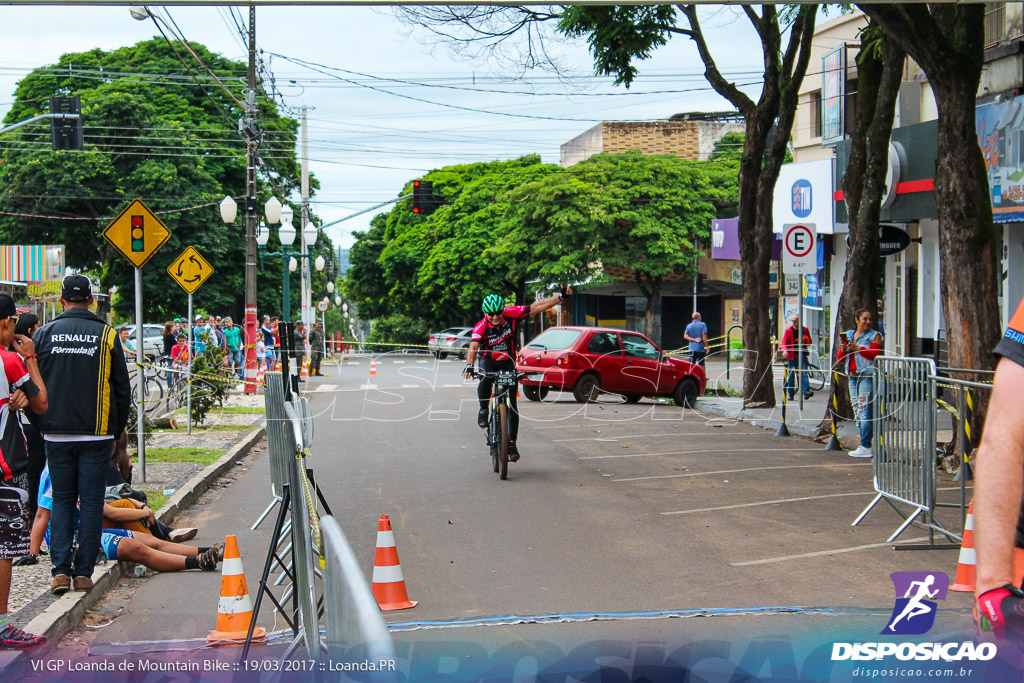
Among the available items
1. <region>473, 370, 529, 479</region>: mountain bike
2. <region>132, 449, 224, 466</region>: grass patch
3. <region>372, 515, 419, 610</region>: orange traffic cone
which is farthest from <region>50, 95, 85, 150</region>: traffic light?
<region>372, 515, 419, 610</region>: orange traffic cone

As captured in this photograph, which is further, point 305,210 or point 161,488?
point 305,210

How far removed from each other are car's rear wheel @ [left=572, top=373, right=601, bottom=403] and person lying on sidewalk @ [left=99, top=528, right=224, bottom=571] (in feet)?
48.1

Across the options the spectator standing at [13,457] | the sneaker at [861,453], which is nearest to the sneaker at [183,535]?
the spectator standing at [13,457]

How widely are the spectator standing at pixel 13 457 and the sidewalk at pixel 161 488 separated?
0.20m

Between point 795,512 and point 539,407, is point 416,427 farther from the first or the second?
point 795,512

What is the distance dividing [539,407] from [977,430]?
36.1 ft

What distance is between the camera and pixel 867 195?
15.7 meters

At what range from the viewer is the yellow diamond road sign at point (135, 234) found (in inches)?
480

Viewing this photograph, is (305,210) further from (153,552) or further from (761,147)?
(153,552)

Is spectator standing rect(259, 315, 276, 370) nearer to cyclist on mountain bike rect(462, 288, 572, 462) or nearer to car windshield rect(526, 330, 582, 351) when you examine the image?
car windshield rect(526, 330, 582, 351)

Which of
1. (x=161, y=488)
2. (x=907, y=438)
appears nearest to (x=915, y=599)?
(x=907, y=438)

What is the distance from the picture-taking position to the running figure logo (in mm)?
6008

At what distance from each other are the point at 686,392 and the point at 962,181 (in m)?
12.5

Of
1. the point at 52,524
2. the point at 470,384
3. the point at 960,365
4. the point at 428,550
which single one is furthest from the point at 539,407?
the point at 52,524
